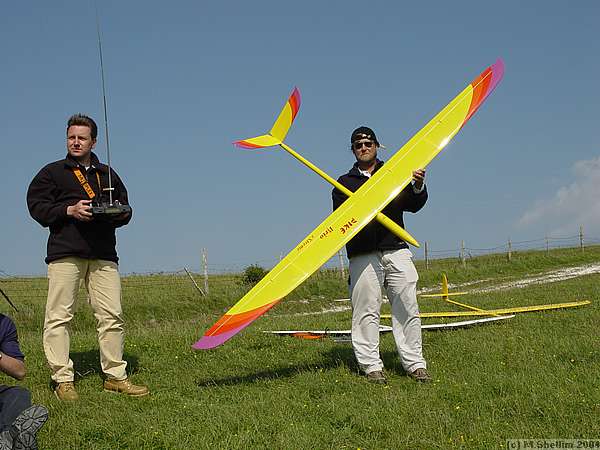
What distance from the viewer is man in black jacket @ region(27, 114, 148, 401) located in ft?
16.6

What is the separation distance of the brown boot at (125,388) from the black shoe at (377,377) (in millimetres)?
2234

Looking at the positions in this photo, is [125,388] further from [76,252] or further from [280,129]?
[280,129]

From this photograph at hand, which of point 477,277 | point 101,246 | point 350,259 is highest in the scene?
point 101,246

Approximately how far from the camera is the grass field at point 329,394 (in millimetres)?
3885

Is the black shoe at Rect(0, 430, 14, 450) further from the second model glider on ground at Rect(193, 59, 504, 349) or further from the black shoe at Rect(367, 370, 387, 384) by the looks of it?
the black shoe at Rect(367, 370, 387, 384)

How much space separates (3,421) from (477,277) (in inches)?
995

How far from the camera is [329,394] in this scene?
4992mm

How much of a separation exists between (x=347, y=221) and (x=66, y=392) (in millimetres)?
3295

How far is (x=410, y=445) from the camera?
3686 mm

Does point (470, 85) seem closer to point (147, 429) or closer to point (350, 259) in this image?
point (350, 259)

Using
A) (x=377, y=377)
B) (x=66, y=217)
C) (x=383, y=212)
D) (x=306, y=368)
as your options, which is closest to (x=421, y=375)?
(x=377, y=377)

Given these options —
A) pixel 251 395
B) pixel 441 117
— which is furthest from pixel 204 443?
pixel 441 117

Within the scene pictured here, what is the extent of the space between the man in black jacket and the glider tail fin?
421cm

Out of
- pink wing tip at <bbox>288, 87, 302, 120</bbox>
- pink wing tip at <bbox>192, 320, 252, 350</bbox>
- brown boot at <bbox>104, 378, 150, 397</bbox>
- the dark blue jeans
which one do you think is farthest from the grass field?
pink wing tip at <bbox>288, 87, 302, 120</bbox>
